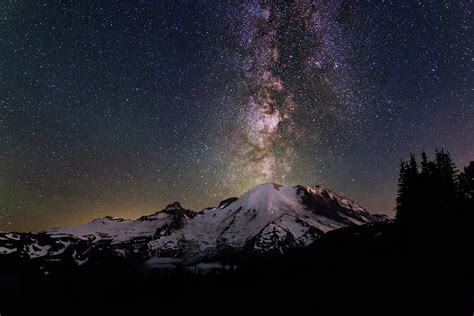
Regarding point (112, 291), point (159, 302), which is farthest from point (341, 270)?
point (112, 291)

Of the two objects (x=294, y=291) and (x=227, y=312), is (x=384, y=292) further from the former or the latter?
(x=227, y=312)

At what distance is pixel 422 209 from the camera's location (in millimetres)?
54312

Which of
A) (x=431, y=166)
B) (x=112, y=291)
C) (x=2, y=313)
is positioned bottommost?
(x=2, y=313)

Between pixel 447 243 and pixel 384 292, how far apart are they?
32.8 ft

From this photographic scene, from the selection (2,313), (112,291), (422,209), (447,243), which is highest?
(422,209)

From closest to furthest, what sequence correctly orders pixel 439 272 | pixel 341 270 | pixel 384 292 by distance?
pixel 439 272, pixel 384 292, pixel 341 270

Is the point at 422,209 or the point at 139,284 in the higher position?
the point at 422,209

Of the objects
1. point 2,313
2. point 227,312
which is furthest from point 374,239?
point 2,313

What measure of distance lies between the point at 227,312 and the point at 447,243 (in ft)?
159

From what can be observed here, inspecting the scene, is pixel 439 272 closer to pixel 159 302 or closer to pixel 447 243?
pixel 447 243

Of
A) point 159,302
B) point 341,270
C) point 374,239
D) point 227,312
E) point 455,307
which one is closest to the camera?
point 455,307

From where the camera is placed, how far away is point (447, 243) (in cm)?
4909

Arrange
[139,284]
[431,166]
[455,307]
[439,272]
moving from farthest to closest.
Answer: [139,284]
[431,166]
[439,272]
[455,307]

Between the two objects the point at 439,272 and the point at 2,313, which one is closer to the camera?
the point at 439,272
